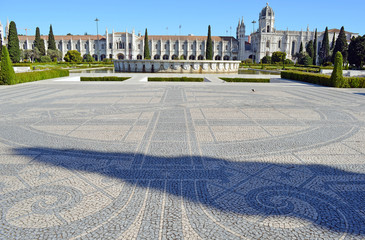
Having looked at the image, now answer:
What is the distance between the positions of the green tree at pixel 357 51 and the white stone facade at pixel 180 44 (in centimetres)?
3715

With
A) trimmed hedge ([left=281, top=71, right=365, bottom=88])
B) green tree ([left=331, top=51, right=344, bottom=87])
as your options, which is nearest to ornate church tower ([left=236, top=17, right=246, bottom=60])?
trimmed hedge ([left=281, top=71, right=365, bottom=88])

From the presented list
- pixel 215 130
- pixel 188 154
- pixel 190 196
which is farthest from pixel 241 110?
pixel 190 196

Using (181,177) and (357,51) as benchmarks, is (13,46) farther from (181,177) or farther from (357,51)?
(181,177)

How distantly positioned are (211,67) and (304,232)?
87.3 ft

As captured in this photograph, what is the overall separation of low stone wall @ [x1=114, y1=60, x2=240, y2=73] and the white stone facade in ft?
A: 164

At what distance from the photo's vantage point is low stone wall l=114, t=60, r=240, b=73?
2758cm

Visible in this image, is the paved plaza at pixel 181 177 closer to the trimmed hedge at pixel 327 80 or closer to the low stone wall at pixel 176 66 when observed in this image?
the trimmed hedge at pixel 327 80

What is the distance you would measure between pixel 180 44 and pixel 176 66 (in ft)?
179

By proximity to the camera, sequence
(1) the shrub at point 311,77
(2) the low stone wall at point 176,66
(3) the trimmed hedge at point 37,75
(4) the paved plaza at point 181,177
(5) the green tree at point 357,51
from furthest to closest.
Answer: (5) the green tree at point 357,51 < (2) the low stone wall at point 176,66 < (3) the trimmed hedge at point 37,75 < (1) the shrub at point 311,77 < (4) the paved plaza at point 181,177

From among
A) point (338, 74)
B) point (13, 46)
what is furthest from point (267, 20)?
point (338, 74)

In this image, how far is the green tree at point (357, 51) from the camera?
3941cm

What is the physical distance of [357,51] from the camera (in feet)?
131

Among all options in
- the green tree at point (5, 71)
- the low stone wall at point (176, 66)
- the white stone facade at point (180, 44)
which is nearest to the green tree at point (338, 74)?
the low stone wall at point (176, 66)

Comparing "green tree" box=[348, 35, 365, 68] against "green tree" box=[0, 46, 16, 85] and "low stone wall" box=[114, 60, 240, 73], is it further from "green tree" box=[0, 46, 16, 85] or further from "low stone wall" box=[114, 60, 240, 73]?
"green tree" box=[0, 46, 16, 85]
